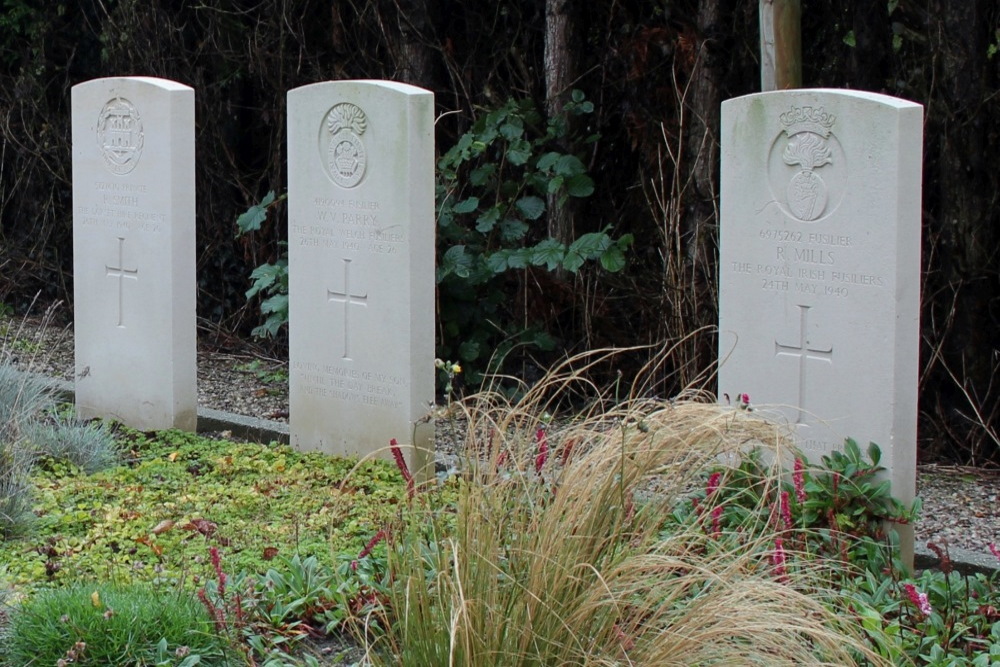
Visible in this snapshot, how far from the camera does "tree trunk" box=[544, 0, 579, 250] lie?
8.12m

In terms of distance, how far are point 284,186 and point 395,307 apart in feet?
12.9

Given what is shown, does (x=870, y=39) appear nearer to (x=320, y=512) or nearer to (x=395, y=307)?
(x=395, y=307)

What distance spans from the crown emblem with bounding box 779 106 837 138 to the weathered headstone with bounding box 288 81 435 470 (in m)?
1.64

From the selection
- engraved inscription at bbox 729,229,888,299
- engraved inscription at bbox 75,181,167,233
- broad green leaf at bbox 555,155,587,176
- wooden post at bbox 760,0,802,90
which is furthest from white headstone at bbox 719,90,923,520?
engraved inscription at bbox 75,181,167,233

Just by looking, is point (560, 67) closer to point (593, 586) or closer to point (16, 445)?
point (16, 445)

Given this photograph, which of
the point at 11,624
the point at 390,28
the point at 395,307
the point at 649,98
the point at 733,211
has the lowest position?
the point at 11,624

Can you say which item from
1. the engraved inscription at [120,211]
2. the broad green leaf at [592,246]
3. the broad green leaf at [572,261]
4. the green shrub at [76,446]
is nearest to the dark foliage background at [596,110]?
the broad green leaf at [592,246]

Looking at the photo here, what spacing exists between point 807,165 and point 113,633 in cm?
285

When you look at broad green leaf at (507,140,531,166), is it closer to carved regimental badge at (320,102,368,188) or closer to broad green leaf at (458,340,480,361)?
broad green leaf at (458,340,480,361)

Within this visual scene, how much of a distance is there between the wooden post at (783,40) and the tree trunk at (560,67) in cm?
168

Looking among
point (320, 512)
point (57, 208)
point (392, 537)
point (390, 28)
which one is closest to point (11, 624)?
point (392, 537)

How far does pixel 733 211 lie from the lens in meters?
5.11

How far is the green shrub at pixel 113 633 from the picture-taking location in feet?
11.6

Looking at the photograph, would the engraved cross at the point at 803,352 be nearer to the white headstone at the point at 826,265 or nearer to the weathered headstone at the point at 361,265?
the white headstone at the point at 826,265
